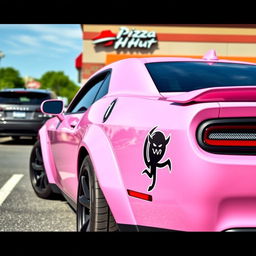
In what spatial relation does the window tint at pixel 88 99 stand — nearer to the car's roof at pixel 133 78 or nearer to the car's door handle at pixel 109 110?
the car's roof at pixel 133 78

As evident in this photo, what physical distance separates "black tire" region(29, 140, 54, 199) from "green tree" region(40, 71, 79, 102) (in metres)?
128

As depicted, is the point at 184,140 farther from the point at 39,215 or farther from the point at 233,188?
the point at 39,215

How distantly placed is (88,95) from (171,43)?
18588mm

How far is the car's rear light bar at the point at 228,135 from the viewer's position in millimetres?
1912

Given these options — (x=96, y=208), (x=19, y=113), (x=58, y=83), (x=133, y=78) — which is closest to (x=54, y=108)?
(x=133, y=78)

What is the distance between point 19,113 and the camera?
10.6 metres

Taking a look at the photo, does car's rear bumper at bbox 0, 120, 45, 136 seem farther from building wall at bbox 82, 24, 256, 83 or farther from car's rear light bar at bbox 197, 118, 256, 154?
building wall at bbox 82, 24, 256, 83

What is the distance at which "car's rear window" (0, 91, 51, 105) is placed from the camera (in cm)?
1061

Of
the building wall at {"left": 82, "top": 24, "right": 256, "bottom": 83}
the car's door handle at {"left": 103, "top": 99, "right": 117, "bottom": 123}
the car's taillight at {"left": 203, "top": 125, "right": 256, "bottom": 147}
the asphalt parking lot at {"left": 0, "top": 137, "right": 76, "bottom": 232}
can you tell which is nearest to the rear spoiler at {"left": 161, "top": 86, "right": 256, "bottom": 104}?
the car's taillight at {"left": 203, "top": 125, "right": 256, "bottom": 147}

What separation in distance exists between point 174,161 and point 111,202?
0.56 metres

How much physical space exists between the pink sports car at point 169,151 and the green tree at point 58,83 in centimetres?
12996

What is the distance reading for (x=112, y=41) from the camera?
21.7m

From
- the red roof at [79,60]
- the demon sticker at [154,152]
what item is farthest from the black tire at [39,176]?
the red roof at [79,60]
